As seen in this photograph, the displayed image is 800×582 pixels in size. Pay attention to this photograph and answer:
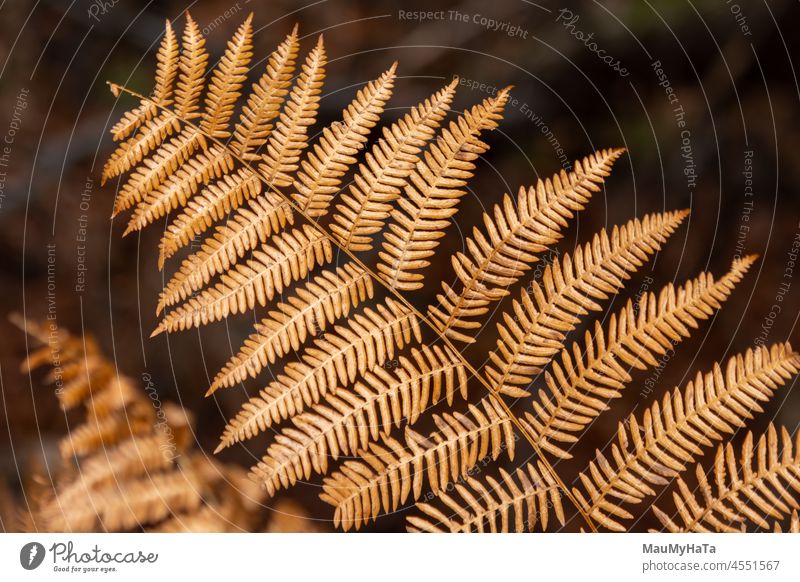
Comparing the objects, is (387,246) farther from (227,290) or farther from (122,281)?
(122,281)

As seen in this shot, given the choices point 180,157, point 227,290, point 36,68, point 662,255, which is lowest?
point 227,290

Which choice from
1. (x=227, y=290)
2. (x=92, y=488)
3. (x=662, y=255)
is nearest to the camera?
(x=227, y=290)

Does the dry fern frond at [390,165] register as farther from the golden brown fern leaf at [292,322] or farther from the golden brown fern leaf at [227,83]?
the golden brown fern leaf at [227,83]

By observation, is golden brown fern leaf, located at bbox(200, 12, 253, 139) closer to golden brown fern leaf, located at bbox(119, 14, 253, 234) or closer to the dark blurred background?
golden brown fern leaf, located at bbox(119, 14, 253, 234)

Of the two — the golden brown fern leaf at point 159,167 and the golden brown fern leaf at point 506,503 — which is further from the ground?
the golden brown fern leaf at point 159,167

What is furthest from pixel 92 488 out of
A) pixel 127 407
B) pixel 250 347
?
pixel 250 347
